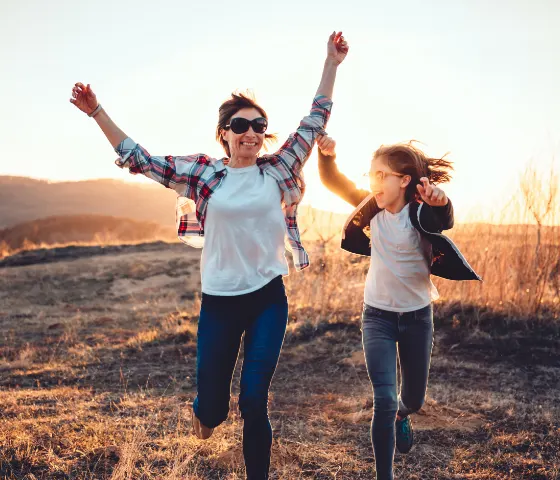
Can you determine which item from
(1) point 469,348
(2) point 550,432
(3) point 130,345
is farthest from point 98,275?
(2) point 550,432

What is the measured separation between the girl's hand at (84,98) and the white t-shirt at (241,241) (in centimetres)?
81

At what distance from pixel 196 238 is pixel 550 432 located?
3225 millimetres

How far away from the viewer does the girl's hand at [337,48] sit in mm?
3299

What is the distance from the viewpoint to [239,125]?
2.99 meters

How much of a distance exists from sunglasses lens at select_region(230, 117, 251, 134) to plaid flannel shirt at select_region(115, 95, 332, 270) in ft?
0.73

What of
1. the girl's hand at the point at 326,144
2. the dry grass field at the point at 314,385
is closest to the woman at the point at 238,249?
the girl's hand at the point at 326,144

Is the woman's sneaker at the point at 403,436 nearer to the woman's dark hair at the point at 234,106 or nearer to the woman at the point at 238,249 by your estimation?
the woman at the point at 238,249

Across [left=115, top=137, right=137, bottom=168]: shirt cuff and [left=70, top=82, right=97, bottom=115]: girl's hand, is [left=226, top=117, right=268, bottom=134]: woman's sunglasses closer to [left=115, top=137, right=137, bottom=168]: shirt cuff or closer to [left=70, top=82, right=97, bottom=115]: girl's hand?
[left=115, top=137, right=137, bottom=168]: shirt cuff

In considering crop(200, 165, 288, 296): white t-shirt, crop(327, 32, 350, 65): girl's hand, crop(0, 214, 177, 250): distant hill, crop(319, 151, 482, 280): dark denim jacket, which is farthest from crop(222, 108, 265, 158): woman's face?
crop(0, 214, 177, 250): distant hill

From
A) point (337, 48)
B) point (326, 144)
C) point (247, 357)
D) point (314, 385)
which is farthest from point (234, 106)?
point (314, 385)

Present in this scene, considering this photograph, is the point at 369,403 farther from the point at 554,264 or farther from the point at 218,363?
the point at 554,264

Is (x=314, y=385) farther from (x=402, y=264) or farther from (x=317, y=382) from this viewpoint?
(x=402, y=264)

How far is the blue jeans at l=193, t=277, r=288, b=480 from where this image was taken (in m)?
2.65

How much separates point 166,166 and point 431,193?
1416 mm
